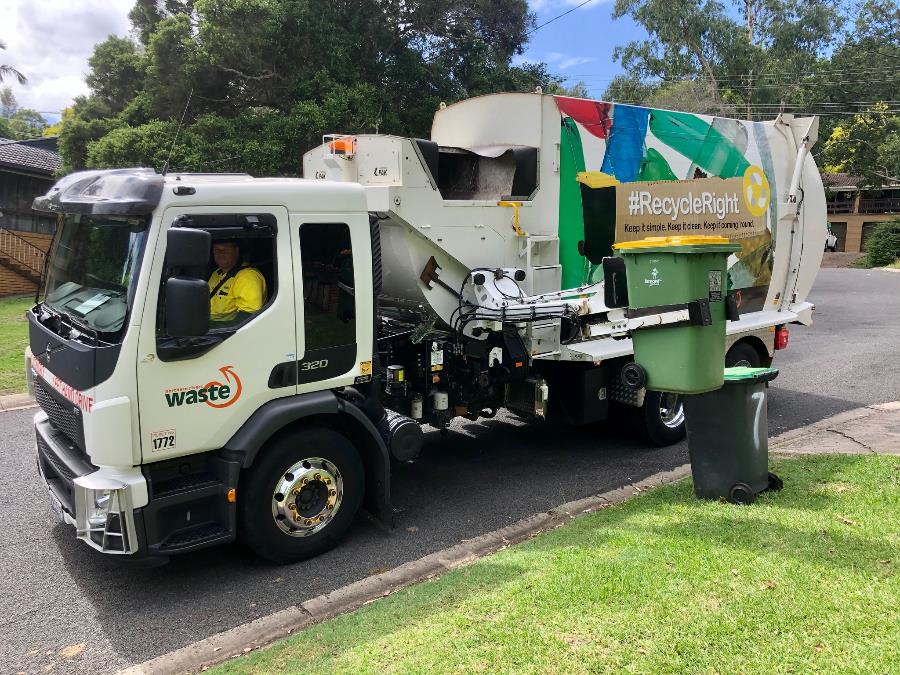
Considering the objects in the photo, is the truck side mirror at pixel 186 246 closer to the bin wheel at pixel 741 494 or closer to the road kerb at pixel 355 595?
the road kerb at pixel 355 595

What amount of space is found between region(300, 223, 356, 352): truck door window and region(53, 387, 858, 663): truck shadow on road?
1.45 m

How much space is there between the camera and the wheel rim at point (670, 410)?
7089mm

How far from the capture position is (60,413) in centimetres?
439

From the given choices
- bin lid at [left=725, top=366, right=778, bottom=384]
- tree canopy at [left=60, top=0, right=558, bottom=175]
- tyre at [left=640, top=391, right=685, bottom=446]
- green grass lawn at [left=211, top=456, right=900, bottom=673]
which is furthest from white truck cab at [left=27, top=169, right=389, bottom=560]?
tree canopy at [left=60, top=0, right=558, bottom=175]

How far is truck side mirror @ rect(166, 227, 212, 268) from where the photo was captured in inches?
149

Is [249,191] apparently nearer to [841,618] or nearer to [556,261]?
[556,261]

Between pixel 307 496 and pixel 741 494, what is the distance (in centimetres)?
293

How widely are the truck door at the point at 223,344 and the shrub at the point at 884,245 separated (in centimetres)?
3678

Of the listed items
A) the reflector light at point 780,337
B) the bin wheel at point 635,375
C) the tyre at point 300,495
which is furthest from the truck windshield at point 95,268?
the reflector light at point 780,337

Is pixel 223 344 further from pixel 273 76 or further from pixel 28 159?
pixel 28 159

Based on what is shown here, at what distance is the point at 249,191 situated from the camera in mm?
4223

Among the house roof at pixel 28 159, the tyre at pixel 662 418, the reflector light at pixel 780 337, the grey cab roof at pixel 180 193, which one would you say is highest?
the house roof at pixel 28 159

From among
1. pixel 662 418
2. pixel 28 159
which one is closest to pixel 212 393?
pixel 662 418

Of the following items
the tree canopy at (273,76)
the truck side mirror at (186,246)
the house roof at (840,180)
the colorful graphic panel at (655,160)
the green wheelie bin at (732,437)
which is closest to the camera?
the truck side mirror at (186,246)
